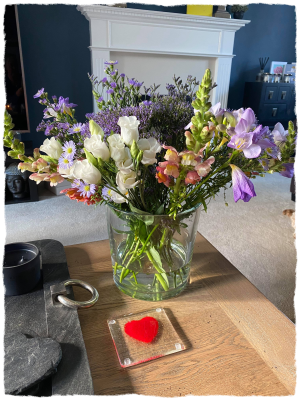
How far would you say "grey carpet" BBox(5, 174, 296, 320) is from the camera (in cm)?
166

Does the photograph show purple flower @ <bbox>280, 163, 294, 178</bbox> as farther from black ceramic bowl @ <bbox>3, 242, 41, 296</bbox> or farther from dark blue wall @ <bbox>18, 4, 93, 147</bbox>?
dark blue wall @ <bbox>18, 4, 93, 147</bbox>

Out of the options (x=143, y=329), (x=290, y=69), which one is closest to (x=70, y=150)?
(x=143, y=329)

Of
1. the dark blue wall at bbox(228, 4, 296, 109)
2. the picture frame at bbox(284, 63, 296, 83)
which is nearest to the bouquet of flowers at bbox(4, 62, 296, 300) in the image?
the dark blue wall at bbox(228, 4, 296, 109)

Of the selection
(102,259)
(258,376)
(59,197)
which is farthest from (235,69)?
(258,376)

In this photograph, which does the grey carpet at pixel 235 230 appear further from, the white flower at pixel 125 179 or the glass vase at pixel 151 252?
the white flower at pixel 125 179

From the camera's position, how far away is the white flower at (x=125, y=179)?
49cm

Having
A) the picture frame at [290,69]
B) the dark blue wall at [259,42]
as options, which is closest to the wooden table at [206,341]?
the dark blue wall at [259,42]

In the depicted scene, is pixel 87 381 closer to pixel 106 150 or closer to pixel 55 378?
pixel 55 378

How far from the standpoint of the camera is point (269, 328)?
0.65 metres

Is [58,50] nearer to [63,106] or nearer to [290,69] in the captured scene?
[63,106]

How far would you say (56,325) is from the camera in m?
0.62

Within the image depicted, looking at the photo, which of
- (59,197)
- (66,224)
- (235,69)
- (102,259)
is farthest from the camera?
(235,69)

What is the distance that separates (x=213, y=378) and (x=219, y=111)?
468 millimetres

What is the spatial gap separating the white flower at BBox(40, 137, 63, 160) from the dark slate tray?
13.1 inches
